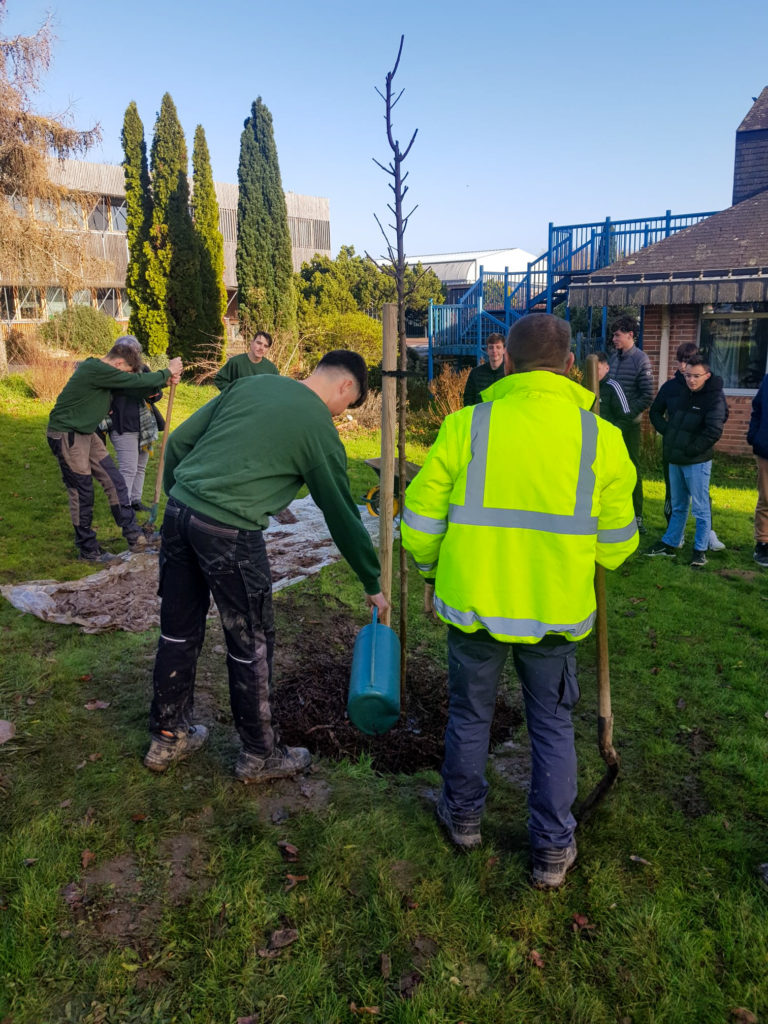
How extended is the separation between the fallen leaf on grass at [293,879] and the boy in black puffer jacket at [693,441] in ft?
17.2

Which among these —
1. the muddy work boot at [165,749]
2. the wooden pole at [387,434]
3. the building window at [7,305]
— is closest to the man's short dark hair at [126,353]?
the wooden pole at [387,434]

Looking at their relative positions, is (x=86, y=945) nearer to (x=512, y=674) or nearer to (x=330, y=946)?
(x=330, y=946)

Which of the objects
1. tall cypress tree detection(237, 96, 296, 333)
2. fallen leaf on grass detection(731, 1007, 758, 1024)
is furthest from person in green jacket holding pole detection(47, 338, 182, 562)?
tall cypress tree detection(237, 96, 296, 333)

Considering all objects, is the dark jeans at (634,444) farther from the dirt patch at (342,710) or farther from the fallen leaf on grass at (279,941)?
the fallen leaf on grass at (279,941)

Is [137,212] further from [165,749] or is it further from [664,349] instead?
[165,749]

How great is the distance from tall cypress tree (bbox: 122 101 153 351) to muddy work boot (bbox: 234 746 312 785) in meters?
21.1

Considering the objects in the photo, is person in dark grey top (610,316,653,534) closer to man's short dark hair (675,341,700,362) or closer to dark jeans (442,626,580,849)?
man's short dark hair (675,341,700,362)

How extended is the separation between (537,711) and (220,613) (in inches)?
53.7

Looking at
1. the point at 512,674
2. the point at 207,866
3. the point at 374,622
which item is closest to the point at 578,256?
the point at 512,674

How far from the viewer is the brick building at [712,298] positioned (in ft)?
40.6

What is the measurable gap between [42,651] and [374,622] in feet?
8.73

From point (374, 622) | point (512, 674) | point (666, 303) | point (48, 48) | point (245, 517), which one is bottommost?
point (512, 674)

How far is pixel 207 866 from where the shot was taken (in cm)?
284

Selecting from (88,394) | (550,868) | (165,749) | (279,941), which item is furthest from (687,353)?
(279,941)
